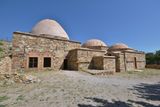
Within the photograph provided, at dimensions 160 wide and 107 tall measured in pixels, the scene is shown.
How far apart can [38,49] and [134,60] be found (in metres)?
17.7

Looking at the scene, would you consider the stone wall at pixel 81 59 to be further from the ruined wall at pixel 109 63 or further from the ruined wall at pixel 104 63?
the ruined wall at pixel 109 63

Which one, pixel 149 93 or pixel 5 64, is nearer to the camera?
pixel 149 93

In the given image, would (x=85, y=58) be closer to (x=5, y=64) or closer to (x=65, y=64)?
(x=65, y=64)

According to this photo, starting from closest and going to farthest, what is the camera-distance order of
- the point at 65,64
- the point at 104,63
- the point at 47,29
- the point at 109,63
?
the point at 104,63
the point at 109,63
the point at 65,64
the point at 47,29

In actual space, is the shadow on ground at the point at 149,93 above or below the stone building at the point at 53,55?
below

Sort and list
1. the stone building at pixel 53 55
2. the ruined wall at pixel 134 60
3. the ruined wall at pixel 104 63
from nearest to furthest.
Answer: the stone building at pixel 53 55, the ruined wall at pixel 104 63, the ruined wall at pixel 134 60

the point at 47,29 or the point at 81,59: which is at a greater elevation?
the point at 47,29

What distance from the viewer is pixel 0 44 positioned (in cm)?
1352

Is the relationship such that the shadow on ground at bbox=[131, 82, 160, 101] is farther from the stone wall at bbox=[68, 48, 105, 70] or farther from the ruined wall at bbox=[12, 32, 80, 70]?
the ruined wall at bbox=[12, 32, 80, 70]

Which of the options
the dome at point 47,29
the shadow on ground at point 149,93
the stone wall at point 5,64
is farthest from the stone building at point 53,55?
the shadow on ground at point 149,93

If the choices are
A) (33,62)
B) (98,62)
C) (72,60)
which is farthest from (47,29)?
(98,62)

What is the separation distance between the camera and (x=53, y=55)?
52.0ft

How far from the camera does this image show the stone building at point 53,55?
1341 centimetres

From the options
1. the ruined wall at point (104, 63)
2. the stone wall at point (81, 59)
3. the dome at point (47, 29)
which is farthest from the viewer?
the dome at point (47, 29)
